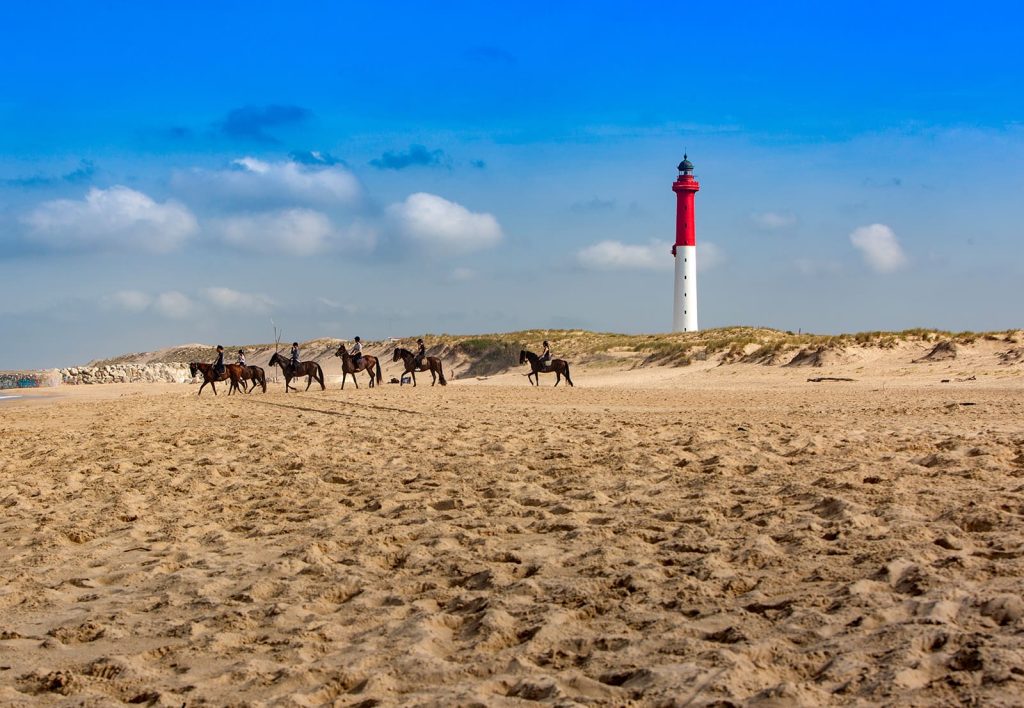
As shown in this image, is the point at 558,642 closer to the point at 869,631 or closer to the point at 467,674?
the point at 467,674

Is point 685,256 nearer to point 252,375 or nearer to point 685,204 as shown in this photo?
point 685,204

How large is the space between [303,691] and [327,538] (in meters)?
3.27

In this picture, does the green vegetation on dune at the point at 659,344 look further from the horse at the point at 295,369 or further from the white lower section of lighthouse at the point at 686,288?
the horse at the point at 295,369

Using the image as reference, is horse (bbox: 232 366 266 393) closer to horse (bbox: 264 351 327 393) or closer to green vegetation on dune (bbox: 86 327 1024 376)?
horse (bbox: 264 351 327 393)

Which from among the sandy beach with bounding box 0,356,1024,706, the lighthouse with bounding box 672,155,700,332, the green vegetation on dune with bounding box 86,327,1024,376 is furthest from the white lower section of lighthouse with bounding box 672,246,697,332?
the sandy beach with bounding box 0,356,1024,706

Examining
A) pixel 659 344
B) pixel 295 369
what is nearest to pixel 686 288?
pixel 659 344

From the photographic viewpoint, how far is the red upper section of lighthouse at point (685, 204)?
56.5 metres

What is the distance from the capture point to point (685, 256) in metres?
56.7

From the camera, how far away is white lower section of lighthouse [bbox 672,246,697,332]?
5653 centimetres

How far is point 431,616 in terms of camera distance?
5.88 m

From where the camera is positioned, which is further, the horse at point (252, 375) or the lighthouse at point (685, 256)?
the lighthouse at point (685, 256)

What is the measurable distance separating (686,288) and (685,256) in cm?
197

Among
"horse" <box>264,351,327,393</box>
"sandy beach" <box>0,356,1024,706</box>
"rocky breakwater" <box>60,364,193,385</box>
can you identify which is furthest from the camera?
"rocky breakwater" <box>60,364,193,385</box>

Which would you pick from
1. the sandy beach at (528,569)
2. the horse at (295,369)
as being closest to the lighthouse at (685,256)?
the horse at (295,369)
